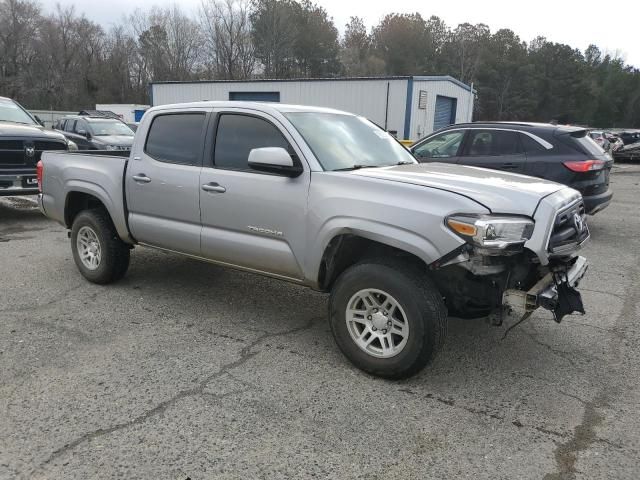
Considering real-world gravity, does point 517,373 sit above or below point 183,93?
below

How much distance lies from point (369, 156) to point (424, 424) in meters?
2.25

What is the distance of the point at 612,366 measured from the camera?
3969 mm

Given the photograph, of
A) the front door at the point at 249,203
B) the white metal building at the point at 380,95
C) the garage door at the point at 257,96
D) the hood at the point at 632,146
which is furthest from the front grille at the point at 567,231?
the hood at the point at 632,146

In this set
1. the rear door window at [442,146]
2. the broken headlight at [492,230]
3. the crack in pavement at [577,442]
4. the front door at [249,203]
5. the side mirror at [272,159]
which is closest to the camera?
the crack in pavement at [577,442]

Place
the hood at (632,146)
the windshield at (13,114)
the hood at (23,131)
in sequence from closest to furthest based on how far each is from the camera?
the hood at (23,131) < the windshield at (13,114) < the hood at (632,146)

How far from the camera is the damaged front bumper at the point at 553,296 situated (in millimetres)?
3351

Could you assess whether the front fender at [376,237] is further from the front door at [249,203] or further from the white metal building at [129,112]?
the white metal building at [129,112]

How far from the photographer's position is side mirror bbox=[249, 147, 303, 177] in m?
3.80

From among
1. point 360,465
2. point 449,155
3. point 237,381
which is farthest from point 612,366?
point 449,155

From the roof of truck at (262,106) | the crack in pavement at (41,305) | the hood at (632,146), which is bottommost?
the crack in pavement at (41,305)

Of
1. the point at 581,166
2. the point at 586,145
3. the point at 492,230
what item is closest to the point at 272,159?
the point at 492,230

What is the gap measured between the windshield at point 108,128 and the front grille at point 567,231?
14302mm

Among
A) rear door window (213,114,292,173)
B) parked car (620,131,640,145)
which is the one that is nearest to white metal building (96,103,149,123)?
parked car (620,131,640,145)

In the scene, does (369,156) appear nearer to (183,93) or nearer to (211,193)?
(211,193)
